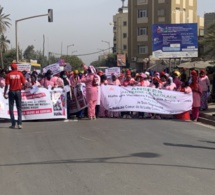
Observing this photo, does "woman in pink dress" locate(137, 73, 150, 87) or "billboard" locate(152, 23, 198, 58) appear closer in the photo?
"woman in pink dress" locate(137, 73, 150, 87)

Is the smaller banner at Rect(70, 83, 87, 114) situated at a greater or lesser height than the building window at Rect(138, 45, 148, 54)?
lesser

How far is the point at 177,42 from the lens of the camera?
25953 mm

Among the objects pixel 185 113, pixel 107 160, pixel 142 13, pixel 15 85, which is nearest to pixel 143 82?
pixel 185 113

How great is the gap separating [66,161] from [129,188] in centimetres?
203

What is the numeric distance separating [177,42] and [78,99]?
42.8 ft

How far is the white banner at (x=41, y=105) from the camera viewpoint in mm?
13430

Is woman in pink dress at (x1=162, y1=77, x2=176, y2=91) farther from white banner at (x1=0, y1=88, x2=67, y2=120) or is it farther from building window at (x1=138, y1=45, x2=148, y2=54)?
building window at (x1=138, y1=45, x2=148, y2=54)

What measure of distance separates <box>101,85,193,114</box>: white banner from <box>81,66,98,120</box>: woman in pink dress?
0.71m

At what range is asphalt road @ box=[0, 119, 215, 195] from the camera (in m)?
5.91

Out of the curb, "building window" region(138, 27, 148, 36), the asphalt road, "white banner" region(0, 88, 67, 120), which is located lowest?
the curb

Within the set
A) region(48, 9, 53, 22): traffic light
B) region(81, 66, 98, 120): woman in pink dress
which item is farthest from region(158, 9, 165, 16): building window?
region(81, 66, 98, 120): woman in pink dress

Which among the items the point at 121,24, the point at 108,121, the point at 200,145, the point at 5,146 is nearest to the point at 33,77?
the point at 108,121

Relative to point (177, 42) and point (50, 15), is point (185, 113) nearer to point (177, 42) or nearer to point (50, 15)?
point (177, 42)

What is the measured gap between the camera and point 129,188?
5.82m
